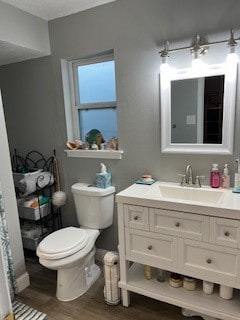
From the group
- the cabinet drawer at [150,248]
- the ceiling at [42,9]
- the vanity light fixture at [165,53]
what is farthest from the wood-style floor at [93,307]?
the ceiling at [42,9]

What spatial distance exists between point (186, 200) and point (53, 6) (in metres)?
1.80

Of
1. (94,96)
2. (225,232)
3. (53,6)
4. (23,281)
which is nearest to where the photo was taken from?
(225,232)

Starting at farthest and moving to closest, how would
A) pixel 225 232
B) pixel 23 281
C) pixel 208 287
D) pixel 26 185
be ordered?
pixel 26 185, pixel 23 281, pixel 208 287, pixel 225 232

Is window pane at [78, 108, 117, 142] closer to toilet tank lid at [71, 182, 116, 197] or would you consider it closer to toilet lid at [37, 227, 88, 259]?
toilet tank lid at [71, 182, 116, 197]

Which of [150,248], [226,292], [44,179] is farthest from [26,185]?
[226,292]

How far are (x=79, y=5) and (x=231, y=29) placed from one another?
1.19m

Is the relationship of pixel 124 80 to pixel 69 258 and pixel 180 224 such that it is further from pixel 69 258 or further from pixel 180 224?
pixel 69 258

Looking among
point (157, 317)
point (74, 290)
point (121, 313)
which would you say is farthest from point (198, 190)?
point (74, 290)

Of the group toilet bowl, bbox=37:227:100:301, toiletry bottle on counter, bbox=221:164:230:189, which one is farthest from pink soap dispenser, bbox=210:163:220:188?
toilet bowl, bbox=37:227:100:301

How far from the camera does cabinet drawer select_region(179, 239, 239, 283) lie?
1.46 m

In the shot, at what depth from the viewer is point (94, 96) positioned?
Result: 2398 millimetres

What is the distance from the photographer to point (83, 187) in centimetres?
226

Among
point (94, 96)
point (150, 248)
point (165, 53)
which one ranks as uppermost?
point (165, 53)

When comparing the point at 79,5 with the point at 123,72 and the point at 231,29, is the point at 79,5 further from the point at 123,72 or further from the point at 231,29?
the point at 231,29
